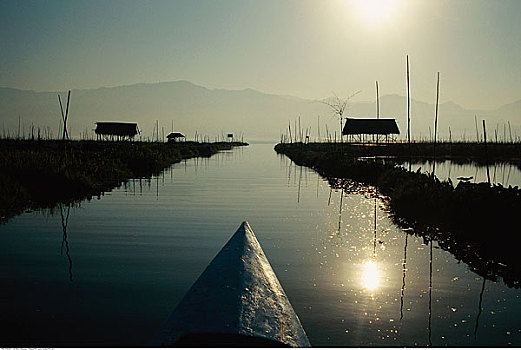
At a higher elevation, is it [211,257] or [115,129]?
[115,129]

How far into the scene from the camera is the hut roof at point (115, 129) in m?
63.2

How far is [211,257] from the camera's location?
7656 mm

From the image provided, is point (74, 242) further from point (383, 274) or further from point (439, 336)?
point (439, 336)

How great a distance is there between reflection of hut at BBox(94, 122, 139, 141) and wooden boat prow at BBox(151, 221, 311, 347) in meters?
61.8

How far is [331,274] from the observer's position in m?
6.85

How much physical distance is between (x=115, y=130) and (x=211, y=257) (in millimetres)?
59066

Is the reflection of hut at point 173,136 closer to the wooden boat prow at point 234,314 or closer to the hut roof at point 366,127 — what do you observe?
the hut roof at point 366,127

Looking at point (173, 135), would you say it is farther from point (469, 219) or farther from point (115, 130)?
point (469, 219)

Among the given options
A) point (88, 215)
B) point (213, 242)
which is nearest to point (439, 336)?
point (213, 242)

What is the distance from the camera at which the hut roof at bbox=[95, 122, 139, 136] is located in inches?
2488

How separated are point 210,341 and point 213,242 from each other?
5412mm

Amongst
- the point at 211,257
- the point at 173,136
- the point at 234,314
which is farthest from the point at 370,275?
the point at 173,136

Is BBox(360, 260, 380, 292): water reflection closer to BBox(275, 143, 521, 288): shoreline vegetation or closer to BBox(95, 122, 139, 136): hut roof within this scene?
BBox(275, 143, 521, 288): shoreline vegetation

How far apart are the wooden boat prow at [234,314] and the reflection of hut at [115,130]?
203 ft
